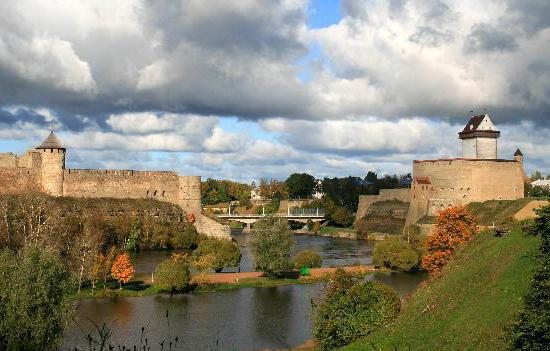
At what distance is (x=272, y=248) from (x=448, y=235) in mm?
8940

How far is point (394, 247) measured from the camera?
1544 inches

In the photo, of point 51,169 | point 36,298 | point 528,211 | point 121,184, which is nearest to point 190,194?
point 121,184

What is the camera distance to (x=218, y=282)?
32594 millimetres

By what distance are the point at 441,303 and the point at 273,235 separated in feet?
60.9

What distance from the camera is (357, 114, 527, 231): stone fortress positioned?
62.4 metres

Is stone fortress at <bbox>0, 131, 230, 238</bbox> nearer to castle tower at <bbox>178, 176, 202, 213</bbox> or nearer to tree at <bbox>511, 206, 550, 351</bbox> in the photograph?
castle tower at <bbox>178, 176, 202, 213</bbox>

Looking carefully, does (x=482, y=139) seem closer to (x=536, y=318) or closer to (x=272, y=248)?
(x=272, y=248)

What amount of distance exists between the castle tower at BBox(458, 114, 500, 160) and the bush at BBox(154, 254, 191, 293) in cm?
4304

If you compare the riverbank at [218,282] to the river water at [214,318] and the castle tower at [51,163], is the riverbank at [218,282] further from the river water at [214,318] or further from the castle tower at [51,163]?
the castle tower at [51,163]

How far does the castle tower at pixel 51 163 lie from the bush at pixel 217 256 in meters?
20.3

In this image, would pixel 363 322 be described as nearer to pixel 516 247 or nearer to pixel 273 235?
pixel 516 247

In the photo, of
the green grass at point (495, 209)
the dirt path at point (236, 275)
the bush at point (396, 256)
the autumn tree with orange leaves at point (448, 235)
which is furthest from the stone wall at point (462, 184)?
the autumn tree with orange leaves at point (448, 235)

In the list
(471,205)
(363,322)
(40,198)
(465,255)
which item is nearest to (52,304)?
(363,322)

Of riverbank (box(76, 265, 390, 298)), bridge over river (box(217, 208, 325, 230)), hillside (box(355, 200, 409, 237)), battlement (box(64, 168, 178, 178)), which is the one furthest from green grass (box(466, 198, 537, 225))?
battlement (box(64, 168, 178, 178))
